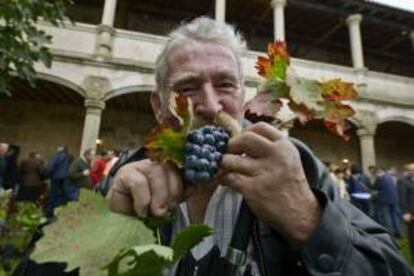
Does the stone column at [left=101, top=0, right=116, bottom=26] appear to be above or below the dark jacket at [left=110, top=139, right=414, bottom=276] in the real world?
above

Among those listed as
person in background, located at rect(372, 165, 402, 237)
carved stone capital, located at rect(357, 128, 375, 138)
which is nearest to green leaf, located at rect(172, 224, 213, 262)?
person in background, located at rect(372, 165, 402, 237)

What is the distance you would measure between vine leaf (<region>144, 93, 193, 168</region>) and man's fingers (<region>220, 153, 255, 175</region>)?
67 millimetres

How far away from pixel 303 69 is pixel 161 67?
35.9 feet

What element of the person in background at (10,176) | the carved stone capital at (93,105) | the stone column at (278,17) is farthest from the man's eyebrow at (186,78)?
the stone column at (278,17)

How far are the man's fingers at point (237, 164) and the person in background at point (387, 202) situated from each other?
8.29 m

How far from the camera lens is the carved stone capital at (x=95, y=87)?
1035 centimetres

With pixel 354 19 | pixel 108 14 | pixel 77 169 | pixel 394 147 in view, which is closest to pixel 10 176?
pixel 77 169

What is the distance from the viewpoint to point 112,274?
54cm

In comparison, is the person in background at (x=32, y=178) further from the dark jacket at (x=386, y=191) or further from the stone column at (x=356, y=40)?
the stone column at (x=356, y=40)

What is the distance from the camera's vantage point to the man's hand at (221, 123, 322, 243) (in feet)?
2.28

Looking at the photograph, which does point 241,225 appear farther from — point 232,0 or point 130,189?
point 232,0

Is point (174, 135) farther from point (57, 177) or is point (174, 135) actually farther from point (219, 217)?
point (57, 177)

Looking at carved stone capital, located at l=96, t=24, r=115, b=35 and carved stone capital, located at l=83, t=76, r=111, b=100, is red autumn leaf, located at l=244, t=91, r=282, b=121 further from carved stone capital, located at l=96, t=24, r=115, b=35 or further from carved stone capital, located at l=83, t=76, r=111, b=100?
carved stone capital, located at l=96, t=24, r=115, b=35

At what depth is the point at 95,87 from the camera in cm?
1038
